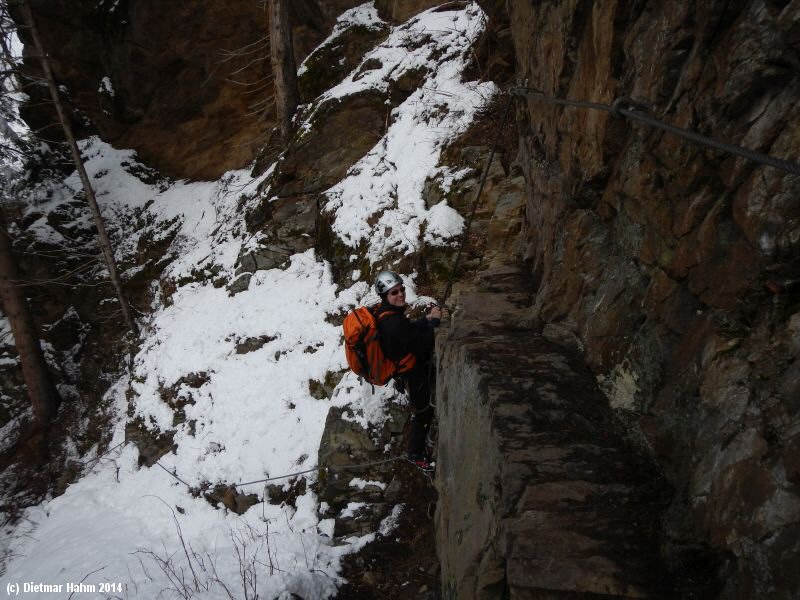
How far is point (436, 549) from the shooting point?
4.21m

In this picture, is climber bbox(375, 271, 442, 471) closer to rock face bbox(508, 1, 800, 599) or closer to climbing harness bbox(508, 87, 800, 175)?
rock face bbox(508, 1, 800, 599)

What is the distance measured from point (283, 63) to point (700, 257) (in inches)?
420

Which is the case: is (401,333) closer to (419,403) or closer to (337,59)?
(419,403)

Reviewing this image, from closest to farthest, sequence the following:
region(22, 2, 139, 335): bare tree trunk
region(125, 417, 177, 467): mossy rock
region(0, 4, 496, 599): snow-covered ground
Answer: region(0, 4, 496, 599): snow-covered ground, region(125, 417, 177, 467): mossy rock, region(22, 2, 139, 335): bare tree trunk

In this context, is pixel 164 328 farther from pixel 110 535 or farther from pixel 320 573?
pixel 320 573

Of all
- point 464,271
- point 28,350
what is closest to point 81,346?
point 28,350

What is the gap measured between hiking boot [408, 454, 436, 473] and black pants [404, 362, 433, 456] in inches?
1.5

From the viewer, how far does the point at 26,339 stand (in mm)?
11164

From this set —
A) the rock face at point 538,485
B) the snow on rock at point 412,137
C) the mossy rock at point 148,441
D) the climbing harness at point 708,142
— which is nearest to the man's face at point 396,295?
the rock face at point 538,485

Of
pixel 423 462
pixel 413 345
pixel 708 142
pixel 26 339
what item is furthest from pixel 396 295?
pixel 26 339

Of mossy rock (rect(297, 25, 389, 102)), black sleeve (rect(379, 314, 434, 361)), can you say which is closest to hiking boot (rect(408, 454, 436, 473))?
black sleeve (rect(379, 314, 434, 361))

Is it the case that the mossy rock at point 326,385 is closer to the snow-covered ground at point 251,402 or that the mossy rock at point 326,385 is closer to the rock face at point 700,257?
the snow-covered ground at point 251,402

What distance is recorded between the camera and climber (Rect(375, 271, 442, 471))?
442 centimetres

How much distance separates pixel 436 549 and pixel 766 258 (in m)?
3.70
